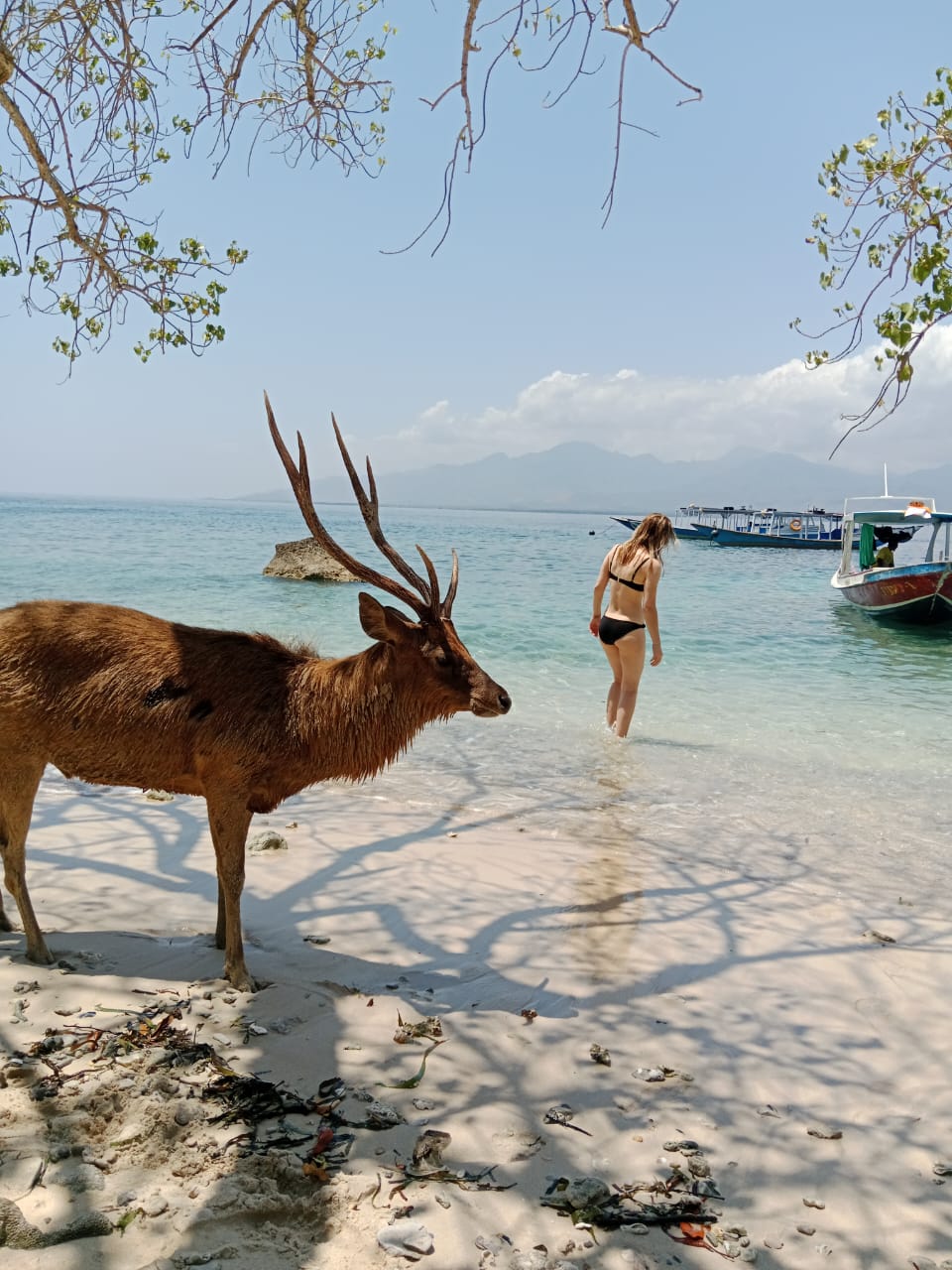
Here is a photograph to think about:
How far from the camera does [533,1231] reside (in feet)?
7.76

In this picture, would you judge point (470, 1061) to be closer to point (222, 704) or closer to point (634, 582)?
point (222, 704)

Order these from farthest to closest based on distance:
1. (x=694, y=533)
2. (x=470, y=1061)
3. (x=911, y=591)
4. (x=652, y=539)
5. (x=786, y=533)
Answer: (x=694, y=533) → (x=786, y=533) → (x=911, y=591) → (x=652, y=539) → (x=470, y=1061)

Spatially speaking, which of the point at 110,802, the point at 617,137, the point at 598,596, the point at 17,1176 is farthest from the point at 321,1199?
the point at 598,596

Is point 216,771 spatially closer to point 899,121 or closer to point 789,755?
point 899,121

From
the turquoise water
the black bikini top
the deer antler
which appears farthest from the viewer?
the black bikini top

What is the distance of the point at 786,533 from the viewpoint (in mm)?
59219

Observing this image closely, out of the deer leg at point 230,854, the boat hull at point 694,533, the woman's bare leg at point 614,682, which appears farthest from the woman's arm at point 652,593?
the boat hull at point 694,533

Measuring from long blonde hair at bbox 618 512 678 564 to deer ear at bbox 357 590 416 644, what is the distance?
5235 mm

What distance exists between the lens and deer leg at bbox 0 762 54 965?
375 cm

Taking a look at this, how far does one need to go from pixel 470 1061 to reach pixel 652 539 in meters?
6.25

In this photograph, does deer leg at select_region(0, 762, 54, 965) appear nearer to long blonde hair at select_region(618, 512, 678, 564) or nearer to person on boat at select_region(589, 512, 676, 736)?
person on boat at select_region(589, 512, 676, 736)

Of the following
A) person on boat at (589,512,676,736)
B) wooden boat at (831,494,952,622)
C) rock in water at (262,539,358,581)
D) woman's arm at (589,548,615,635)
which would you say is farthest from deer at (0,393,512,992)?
rock in water at (262,539,358,581)

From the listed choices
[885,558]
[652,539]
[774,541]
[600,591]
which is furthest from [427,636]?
[774,541]

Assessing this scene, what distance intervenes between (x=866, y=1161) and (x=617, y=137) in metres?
3.86
